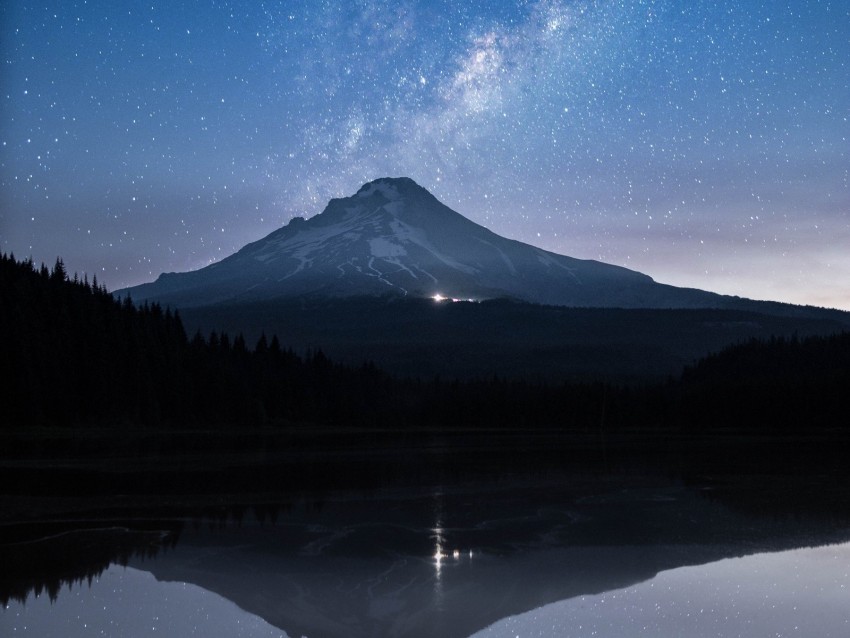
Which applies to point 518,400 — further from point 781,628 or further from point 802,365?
point 781,628

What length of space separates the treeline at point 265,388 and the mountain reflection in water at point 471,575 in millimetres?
62172

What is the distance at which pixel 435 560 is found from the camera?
22.9m

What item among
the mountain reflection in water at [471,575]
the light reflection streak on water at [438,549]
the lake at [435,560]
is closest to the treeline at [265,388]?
the lake at [435,560]

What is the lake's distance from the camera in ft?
57.5

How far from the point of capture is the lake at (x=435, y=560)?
690 inches

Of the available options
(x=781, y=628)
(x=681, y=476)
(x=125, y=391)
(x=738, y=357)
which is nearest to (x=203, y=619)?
(x=781, y=628)

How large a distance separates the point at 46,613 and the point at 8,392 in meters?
68.6

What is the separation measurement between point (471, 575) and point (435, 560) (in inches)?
73.3

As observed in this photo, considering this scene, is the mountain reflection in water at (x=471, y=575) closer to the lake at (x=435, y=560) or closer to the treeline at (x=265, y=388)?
the lake at (x=435, y=560)

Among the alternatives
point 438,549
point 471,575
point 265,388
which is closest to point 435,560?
point 438,549

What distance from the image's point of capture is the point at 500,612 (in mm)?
18156

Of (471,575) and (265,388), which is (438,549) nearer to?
(471,575)

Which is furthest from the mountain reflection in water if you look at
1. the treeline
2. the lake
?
the treeline

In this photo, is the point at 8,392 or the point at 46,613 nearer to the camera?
the point at 46,613
